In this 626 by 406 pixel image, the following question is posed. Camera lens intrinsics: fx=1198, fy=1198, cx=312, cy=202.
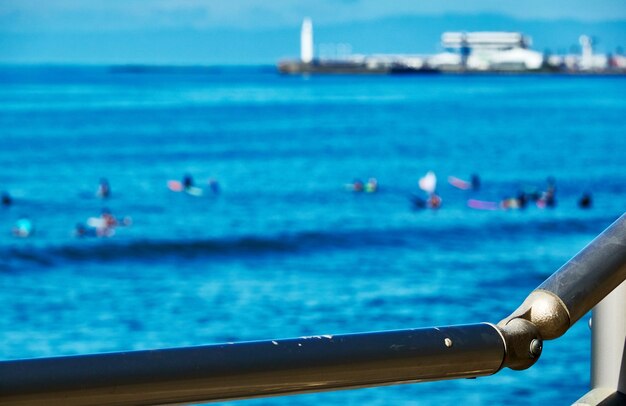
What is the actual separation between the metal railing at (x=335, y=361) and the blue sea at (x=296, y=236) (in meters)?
4.14

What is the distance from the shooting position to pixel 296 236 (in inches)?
1361

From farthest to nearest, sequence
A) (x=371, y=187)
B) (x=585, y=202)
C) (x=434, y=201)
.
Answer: (x=371, y=187) → (x=434, y=201) → (x=585, y=202)

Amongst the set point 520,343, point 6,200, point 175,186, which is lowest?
point 175,186

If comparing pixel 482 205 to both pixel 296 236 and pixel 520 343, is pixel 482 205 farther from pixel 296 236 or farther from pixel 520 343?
pixel 520 343

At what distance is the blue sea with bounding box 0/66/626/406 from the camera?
1989cm

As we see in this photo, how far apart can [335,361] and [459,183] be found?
46949 millimetres

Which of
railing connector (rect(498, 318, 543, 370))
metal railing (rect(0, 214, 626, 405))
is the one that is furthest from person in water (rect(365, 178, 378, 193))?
railing connector (rect(498, 318, 543, 370))

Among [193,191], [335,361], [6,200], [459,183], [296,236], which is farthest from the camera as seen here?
[459,183]

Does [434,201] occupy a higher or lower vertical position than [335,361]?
lower

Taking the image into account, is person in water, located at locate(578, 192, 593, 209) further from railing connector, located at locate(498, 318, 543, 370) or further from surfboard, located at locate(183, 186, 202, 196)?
railing connector, located at locate(498, 318, 543, 370)

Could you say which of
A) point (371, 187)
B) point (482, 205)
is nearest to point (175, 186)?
point (371, 187)

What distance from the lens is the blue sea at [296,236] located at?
65.3 feet

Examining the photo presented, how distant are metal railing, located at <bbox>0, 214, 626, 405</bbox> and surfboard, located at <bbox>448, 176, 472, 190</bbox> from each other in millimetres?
45184

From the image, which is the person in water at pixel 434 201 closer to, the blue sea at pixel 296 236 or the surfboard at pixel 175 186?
the blue sea at pixel 296 236
